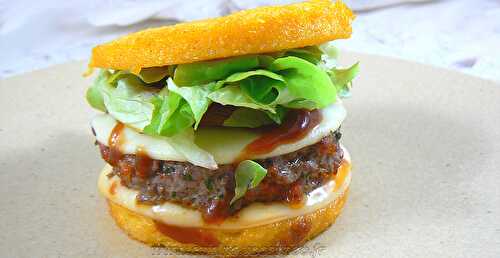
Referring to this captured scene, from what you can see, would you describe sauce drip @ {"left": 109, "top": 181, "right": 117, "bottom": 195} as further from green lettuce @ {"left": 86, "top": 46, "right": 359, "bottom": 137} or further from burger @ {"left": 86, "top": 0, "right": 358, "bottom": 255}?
green lettuce @ {"left": 86, "top": 46, "right": 359, "bottom": 137}

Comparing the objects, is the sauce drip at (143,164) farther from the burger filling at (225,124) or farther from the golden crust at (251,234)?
the golden crust at (251,234)

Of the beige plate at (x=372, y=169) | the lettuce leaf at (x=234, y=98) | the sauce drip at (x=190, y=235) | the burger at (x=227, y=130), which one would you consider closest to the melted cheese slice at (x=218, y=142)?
the burger at (x=227, y=130)

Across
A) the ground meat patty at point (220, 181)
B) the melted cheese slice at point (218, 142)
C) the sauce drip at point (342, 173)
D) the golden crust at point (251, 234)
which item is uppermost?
the melted cheese slice at point (218, 142)

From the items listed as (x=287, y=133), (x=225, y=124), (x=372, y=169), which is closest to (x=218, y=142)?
(x=225, y=124)

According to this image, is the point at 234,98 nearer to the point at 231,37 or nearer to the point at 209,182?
Result: the point at 231,37

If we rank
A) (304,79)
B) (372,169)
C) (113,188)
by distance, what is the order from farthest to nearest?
(372,169), (113,188), (304,79)

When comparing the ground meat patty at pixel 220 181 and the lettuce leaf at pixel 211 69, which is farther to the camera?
the ground meat patty at pixel 220 181
